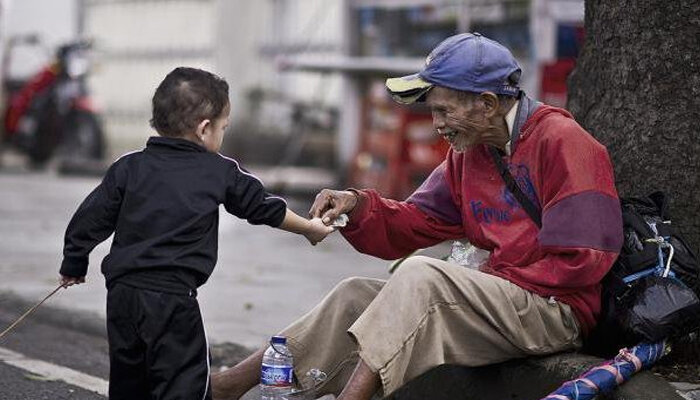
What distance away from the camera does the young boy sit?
3738 mm

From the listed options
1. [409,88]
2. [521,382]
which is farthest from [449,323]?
[409,88]

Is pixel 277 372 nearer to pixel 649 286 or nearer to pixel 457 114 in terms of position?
pixel 457 114

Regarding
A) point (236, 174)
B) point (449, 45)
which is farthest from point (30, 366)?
point (449, 45)

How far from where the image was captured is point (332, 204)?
4.31m

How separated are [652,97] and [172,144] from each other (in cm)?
165

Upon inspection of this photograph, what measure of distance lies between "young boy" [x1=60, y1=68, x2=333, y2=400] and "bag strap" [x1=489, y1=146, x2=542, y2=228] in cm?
73

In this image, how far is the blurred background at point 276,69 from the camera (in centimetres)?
1167

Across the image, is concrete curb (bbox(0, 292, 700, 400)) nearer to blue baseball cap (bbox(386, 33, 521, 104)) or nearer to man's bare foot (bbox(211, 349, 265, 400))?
man's bare foot (bbox(211, 349, 265, 400))

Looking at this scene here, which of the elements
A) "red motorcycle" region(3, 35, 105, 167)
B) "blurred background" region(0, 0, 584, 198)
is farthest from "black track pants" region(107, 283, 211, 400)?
"red motorcycle" region(3, 35, 105, 167)

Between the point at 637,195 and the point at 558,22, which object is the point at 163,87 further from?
the point at 558,22

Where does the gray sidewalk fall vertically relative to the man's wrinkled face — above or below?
below

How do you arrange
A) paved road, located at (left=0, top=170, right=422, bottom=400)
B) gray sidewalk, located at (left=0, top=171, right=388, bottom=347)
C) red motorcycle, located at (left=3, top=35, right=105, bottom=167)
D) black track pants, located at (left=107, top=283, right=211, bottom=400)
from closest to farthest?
black track pants, located at (left=107, top=283, right=211, bottom=400), paved road, located at (left=0, top=170, right=422, bottom=400), gray sidewalk, located at (left=0, top=171, right=388, bottom=347), red motorcycle, located at (left=3, top=35, right=105, bottom=167)

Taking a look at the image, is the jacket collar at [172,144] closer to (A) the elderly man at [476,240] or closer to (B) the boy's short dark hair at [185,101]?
(B) the boy's short dark hair at [185,101]

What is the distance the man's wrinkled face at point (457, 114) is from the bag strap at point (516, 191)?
0.28 feet
